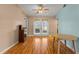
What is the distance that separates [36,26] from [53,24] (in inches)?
62.2

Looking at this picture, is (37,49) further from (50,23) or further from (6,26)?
(50,23)

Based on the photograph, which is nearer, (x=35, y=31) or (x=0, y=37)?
(x=0, y=37)

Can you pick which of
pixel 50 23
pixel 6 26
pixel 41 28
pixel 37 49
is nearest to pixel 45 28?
pixel 50 23

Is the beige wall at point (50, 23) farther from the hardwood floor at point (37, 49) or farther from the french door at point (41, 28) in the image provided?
the hardwood floor at point (37, 49)

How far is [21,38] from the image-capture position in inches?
261

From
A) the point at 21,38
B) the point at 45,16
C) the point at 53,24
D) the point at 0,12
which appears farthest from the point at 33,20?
the point at 0,12

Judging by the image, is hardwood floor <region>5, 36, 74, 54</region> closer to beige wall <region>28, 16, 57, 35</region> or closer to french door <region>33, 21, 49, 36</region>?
french door <region>33, 21, 49, 36</region>

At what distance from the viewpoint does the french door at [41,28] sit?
31.6ft

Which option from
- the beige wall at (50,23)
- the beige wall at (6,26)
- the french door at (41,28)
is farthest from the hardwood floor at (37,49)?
the beige wall at (50,23)

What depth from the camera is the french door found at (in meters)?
9.62

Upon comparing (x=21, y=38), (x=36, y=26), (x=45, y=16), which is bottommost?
(x=21, y=38)

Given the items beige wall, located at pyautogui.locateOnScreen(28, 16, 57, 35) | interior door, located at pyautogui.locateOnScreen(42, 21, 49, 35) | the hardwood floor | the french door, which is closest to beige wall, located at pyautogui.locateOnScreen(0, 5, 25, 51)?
the hardwood floor
